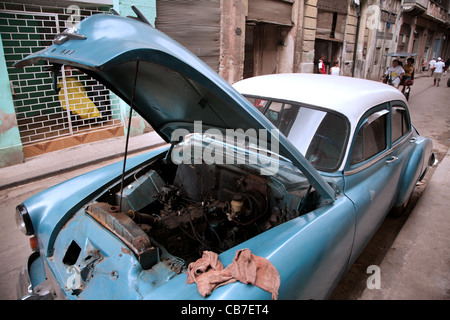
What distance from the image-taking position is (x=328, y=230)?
189 cm

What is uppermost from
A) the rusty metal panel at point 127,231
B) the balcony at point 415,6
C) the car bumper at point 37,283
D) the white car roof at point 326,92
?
the balcony at point 415,6

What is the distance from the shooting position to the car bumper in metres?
1.78

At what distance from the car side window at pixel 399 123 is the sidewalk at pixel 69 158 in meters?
4.70

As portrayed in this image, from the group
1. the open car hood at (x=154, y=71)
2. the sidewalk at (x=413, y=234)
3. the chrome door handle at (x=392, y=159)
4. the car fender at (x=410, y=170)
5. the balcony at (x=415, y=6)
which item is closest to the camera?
the open car hood at (x=154, y=71)

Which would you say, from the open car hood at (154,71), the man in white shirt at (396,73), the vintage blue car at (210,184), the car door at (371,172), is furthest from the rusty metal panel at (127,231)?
the man in white shirt at (396,73)

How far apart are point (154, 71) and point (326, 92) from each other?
5.04 ft

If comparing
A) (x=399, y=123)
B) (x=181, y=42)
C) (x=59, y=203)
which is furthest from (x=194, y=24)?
(x=59, y=203)

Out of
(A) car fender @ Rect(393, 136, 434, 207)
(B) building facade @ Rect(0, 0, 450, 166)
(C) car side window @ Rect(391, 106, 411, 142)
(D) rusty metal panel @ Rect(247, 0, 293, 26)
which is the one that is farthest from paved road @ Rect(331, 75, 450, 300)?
(D) rusty metal panel @ Rect(247, 0, 293, 26)

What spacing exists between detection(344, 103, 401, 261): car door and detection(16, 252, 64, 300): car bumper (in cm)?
204

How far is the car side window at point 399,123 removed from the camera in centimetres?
306

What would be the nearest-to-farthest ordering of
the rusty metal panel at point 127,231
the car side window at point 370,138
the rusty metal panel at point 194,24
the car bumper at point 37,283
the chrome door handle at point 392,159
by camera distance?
1. the rusty metal panel at point 127,231
2. the car bumper at point 37,283
3. the car side window at point 370,138
4. the chrome door handle at point 392,159
5. the rusty metal panel at point 194,24

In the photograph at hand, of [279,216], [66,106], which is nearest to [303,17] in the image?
[66,106]

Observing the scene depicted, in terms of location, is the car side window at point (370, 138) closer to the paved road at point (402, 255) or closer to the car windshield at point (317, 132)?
the car windshield at point (317, 132)
